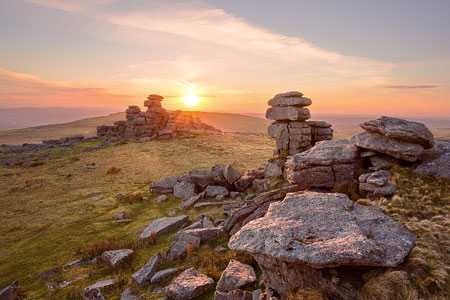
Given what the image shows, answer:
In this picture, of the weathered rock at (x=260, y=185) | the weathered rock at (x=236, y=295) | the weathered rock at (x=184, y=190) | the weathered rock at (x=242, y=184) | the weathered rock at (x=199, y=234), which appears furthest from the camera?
the weathered rock at (x=242, y=184)

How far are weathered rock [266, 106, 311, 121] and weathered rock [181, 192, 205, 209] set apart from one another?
11033 mm

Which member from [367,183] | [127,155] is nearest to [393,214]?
[367,183]

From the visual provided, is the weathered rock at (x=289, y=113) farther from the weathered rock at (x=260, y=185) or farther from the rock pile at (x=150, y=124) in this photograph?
the rock pile at (x=150, y=124)

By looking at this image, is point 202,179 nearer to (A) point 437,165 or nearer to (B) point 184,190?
(B) point 184,190

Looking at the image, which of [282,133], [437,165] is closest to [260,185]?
[282,133]

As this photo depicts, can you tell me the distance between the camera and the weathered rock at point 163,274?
11.0 metres

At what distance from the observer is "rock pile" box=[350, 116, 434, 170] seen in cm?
1381

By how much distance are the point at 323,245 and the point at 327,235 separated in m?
0.78

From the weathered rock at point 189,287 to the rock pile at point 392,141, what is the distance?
11.8 meters

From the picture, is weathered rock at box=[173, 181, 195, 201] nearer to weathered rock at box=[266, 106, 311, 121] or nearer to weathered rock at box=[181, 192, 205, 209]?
weathered rock at box=[181, 192, 205, 209]

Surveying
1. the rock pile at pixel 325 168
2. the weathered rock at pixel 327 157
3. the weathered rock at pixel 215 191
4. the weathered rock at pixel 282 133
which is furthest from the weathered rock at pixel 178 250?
the weathered rock at pixel 282 133

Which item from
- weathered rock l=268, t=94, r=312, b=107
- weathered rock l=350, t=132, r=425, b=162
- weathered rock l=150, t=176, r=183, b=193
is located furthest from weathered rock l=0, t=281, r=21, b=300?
weathered rock l=268, t=94, r=312, b=107

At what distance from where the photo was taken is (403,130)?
13.9m

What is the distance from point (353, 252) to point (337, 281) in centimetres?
108
